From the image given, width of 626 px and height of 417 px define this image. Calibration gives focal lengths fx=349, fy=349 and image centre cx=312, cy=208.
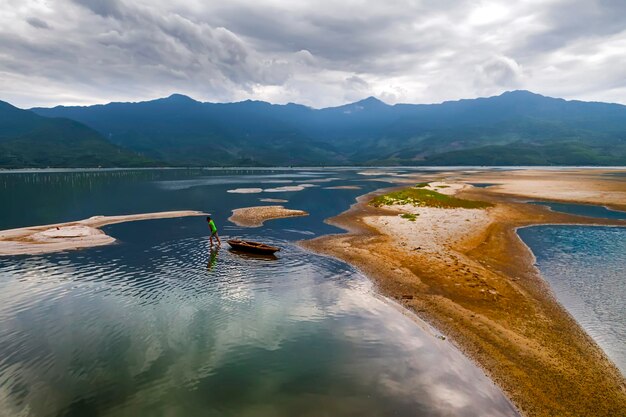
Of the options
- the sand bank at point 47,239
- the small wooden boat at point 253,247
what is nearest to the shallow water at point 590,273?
the small wooden boat at point 253,247

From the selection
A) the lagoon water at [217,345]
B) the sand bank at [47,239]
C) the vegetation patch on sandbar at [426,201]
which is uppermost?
the vegetation patch on sandbar at [426,201]

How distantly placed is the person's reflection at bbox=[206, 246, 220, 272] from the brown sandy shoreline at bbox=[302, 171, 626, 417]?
1223 cm

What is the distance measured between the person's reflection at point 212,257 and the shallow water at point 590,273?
108 feet

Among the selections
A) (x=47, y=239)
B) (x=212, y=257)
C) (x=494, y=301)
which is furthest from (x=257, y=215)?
(x=494, y=301)

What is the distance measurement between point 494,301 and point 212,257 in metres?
30.3

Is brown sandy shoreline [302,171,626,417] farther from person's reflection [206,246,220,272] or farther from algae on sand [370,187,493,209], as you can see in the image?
algae on sand [370,187,493,209]

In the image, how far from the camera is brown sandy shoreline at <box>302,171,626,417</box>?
1706 centimetres

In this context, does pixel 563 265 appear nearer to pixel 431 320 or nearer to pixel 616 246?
pixel 616 246

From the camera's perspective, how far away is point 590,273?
33.8 meters

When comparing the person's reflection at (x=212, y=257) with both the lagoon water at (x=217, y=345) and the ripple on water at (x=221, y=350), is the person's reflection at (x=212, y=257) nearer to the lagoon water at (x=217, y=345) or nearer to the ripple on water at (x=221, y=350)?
the lagoon water at (x=217, y=345)

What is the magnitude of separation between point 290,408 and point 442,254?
2848cm

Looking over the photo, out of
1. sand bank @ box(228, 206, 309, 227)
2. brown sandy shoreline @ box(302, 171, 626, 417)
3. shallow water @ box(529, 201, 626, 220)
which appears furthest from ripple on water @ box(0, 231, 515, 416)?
shallow water @ box(529, 201, 626, 220)

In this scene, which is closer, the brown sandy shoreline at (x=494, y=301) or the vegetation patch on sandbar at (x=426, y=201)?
the brown sandy shoreline at (x=494, y=301)

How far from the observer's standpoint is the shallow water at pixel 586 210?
6700 cm
